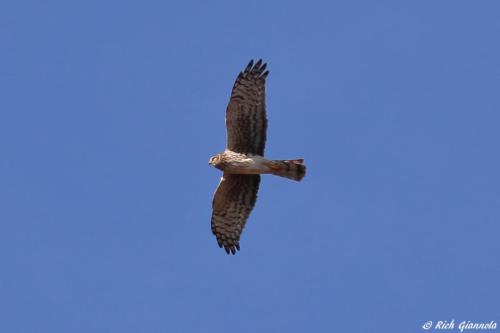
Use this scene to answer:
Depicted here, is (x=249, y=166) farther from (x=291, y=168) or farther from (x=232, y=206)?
(x=232, y=206)

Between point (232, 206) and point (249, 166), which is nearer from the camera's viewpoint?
point (249, 166)

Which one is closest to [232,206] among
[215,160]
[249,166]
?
[215,160]

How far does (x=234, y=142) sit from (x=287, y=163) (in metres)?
0.99

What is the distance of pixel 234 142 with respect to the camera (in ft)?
68.3

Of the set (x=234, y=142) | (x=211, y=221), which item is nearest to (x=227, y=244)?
(x=211, y=221)

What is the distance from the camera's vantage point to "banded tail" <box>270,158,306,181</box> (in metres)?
20.7

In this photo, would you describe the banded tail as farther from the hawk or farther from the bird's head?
the bird's head

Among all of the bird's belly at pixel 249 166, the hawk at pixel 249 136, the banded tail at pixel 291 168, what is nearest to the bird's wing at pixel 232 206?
the hawk at pixel 249 136

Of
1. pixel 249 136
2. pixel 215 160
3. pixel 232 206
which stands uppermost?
pixel 249 136

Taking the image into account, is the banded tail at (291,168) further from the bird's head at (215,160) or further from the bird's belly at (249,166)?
the bird's head at (215,160)

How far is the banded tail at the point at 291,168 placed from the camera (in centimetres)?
2066

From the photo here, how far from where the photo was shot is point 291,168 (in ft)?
67.9

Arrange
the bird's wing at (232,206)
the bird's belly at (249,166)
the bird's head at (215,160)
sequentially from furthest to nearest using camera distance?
the bird's wing at (232,206) < the bird's head at (215,160) < the bird's belly at (249,166)

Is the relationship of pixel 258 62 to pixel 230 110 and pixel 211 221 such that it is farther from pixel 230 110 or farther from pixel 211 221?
pixel 211 221
